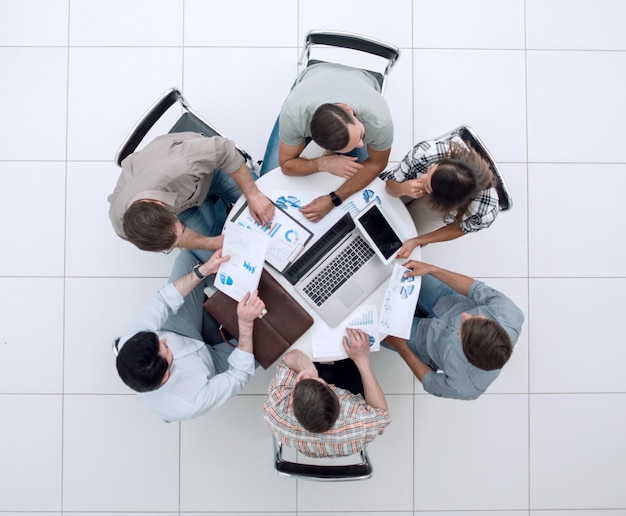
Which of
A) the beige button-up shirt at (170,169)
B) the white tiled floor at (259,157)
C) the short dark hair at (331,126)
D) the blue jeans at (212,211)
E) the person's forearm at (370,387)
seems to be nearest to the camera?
the short dark hair at (331,126)

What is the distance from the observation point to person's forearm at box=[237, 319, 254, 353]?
1.87 meters

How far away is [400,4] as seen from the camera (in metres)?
2.53

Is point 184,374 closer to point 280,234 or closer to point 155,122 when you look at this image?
point 280,234

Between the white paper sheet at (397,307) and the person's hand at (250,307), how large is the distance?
483 millimetres

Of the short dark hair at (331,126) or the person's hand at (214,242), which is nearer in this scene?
the short dark hair at (331,126)

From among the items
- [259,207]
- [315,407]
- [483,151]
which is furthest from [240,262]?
[483,151]

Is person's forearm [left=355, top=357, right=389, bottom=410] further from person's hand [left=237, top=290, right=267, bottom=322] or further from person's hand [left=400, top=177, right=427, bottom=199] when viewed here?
person's hand [left=400, top=177, right=427, bottom=199]

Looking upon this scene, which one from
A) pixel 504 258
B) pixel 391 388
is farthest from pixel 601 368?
pixel 391 388

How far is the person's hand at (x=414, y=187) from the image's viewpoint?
1.78 metres

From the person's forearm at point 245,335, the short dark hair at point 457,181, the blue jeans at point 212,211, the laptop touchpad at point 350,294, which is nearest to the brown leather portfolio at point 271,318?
the person's forearm at point 245,335

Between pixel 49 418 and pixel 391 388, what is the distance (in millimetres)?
1807

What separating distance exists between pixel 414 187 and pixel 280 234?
0.55 meters

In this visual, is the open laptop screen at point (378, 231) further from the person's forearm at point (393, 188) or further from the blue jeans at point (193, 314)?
the blue jeans at point (193, 314)

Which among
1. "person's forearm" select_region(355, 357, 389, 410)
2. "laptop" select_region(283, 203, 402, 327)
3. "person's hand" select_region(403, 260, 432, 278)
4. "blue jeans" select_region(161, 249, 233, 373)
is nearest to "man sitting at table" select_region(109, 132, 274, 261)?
"blue jeans" select_region(161, 249, 233, 373)
